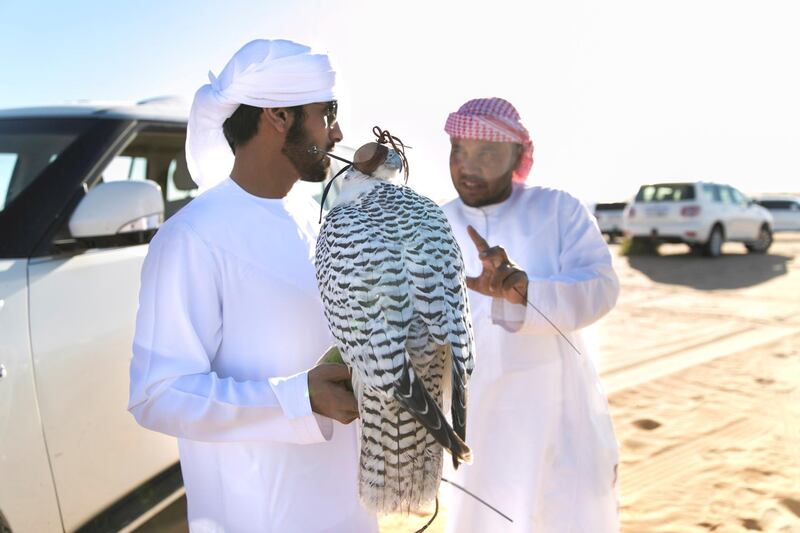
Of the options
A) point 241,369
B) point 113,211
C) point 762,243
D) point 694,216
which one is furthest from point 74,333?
point 762,243

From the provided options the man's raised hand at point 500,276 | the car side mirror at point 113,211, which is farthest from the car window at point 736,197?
the car side mirror at point 113,211

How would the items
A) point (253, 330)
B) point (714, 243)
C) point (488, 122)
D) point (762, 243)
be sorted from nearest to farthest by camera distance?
point (253, 330)
point (488, 122)
point (714, 243)
point (762, 243)

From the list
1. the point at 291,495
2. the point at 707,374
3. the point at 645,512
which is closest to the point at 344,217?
the point at 291,495

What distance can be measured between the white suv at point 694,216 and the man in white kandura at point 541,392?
48.6ft

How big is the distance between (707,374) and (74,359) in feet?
20.2

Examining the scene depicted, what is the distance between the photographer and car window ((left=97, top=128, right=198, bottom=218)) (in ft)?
11.4

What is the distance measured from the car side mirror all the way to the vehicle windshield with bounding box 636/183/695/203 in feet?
51.8

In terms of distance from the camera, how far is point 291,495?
5.35ft

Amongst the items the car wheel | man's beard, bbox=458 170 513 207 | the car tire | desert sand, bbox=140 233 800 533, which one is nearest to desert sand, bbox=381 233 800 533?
desert sand, bbox=140 233 800 533

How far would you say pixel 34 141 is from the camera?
2.88 meters

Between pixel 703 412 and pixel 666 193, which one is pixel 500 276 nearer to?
pixel 703 412

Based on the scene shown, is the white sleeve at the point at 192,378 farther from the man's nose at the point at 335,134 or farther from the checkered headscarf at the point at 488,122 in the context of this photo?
the checkered headscarf at the point at 488,122

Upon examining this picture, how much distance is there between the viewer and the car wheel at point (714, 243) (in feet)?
53.9

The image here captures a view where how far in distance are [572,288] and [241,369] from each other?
4.29ft
